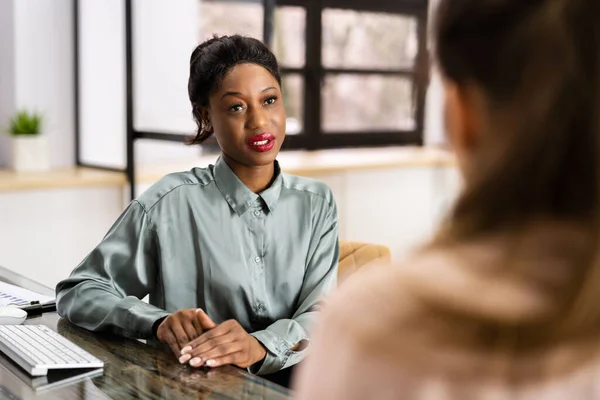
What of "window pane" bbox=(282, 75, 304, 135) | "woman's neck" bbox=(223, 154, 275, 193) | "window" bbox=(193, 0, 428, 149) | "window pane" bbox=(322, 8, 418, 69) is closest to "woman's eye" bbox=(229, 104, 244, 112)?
"woman's neck" bbox=(223, 154, 275, 193)

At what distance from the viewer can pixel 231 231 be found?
1721mm

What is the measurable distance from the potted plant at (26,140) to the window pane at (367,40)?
174 cm

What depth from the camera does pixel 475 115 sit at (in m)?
0.53

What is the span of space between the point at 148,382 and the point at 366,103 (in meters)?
3.75

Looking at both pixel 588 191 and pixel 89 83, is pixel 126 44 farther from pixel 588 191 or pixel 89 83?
pixel 588 191

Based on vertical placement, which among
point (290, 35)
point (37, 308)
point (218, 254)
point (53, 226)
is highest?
point (290, 35)

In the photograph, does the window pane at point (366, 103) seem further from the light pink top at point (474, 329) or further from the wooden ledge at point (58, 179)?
the light pink top at point (474, 329)

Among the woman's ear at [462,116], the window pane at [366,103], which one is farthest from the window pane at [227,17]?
the woman's ear at [462,116]

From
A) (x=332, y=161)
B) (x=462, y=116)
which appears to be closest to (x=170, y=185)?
(x=462, y=116)

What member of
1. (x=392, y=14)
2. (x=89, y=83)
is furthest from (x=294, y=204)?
(x=392, y=14)

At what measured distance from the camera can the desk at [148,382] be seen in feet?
3.98

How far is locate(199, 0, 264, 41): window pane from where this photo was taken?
12.8 ft

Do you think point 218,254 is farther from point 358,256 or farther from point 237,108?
point 358,256

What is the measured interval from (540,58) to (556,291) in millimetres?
141
